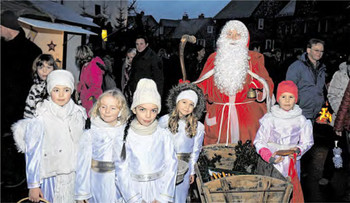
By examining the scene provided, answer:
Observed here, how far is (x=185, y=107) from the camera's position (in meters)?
4.24

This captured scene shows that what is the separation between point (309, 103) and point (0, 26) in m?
5.00

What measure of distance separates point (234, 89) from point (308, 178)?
2.31m

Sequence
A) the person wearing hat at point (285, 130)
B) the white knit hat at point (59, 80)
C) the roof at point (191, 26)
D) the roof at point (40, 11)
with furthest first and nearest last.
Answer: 1. the roof at point (191, 26)
2. the roof at point (40, 11)
3. the person wearing hat at point (285, 130)
4. the white knit hat at point (59, 80)

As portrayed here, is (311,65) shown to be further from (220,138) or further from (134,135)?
(134,135)

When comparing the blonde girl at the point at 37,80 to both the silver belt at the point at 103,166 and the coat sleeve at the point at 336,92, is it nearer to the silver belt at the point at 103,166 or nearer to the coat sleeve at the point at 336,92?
the silver belt at the point at 103,166

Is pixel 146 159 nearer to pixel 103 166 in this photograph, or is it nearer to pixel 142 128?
pixel 142 128

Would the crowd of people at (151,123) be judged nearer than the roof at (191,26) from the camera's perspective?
Yes

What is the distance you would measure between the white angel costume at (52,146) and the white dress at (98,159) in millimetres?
270

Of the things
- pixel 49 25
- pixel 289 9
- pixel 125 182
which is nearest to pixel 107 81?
pixel 49 25

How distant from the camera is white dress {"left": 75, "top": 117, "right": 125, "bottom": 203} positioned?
349 cm

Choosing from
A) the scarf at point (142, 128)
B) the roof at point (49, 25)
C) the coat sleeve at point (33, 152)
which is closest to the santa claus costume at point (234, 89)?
the scarf at point (142, 128)

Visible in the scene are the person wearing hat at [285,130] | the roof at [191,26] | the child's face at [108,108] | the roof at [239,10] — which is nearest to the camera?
the child's face at [108,108]

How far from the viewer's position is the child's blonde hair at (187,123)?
422 cm

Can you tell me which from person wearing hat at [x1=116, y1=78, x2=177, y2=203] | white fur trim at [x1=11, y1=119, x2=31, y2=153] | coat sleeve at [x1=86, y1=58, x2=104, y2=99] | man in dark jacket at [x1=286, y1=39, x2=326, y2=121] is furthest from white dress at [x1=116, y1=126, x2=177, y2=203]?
coat sleeve at [x1=86, y1=58, x2=104, y2=99]
